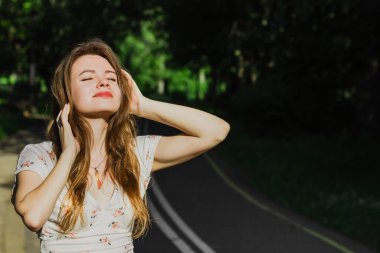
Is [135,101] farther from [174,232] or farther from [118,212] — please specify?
[174,232]

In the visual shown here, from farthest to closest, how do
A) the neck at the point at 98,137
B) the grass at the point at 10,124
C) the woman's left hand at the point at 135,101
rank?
the grass at the point at 10,124
the woman's left hand at the point at 135,101
the neck at the point at 98,137

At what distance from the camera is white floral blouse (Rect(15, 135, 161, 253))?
106 inches

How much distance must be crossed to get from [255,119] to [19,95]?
1530cm

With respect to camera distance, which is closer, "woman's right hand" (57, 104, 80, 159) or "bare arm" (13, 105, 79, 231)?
"bare arm" (13, 105, 79, 231)

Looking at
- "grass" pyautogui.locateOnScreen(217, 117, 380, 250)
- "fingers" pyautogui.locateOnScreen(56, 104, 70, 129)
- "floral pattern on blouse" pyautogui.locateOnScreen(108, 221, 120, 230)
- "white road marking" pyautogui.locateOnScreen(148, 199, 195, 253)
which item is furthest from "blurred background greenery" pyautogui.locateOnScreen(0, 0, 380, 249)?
"fingers" pyautogui.locateOnScreen(56, 104, 70, 129)

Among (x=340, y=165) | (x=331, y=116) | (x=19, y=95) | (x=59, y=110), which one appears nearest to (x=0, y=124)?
(x=19, y=95)

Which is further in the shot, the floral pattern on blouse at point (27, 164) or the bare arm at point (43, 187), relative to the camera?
the floral pattern on blouse at point (27, 164)

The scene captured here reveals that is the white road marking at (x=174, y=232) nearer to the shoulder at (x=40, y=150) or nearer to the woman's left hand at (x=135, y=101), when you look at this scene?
the woman's left hand at (x=135, y=101)

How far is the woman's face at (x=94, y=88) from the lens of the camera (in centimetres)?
266

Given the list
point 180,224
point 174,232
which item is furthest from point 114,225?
point 180,224

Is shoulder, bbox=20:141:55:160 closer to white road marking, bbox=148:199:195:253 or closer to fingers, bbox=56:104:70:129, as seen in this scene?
fingers, bbox=56:104:70:129

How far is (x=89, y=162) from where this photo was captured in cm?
276

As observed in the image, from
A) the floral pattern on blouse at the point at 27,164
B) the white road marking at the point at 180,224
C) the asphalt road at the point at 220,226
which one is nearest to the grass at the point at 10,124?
the asphalt road at the point at 220,226

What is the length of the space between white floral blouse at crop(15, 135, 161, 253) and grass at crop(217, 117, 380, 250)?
23.9ft
